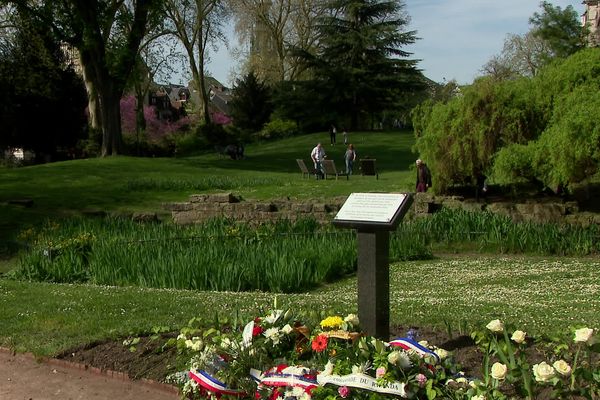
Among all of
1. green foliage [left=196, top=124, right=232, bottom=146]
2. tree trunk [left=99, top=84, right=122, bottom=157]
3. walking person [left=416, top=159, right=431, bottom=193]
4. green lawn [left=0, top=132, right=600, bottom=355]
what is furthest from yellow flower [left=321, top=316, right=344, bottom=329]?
green foliage [left=196, top=124, right=232, bottom=146]

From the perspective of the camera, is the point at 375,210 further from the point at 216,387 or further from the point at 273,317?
the point at 216,387

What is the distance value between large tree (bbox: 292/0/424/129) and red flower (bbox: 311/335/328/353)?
50.6 metres

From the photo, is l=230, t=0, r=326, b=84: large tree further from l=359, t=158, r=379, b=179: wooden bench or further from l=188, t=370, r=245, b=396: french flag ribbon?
l=188, t=370, r=245, b=396: french flag ribbon

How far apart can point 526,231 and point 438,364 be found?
32.2 feet

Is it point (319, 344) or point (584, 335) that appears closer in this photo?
point (584, 335)

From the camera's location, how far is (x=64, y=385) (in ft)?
18.3

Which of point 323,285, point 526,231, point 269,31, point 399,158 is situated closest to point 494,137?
point 526,231

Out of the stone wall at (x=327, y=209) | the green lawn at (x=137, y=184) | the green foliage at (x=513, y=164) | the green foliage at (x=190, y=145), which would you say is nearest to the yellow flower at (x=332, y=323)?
the stone wall at (x=327, y=209)

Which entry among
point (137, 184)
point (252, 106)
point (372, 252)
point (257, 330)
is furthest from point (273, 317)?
point (252, 106)

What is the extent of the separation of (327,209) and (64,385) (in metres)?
12.0

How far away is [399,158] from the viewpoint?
42344 millimetres

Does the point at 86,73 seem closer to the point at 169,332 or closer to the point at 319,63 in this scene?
the point at 319,63

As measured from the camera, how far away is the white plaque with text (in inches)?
201

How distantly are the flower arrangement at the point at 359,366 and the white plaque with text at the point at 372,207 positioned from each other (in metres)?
0.72
